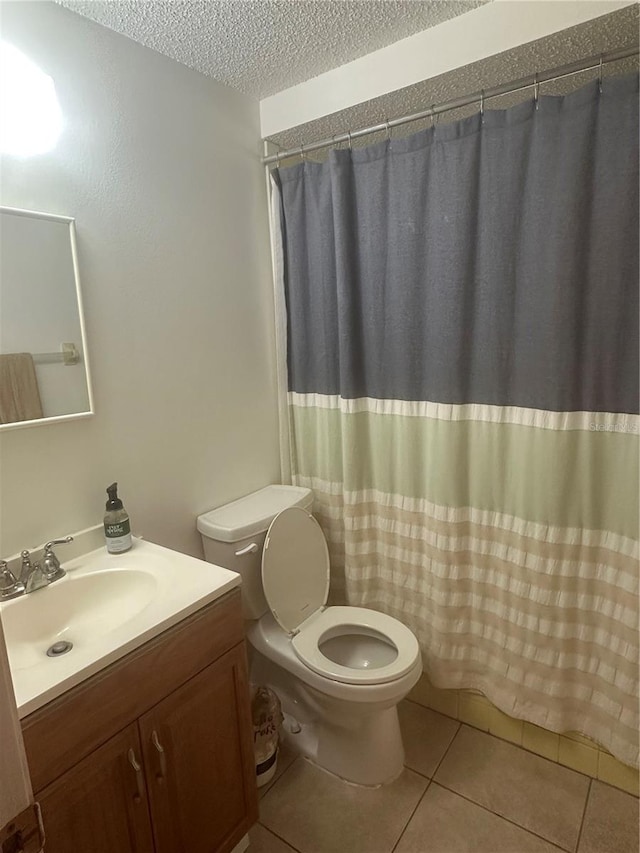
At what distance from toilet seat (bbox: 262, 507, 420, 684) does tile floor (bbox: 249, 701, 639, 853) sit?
1.29 ft

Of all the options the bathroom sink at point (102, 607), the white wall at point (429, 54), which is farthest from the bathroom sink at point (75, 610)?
the white wall at point (429, 54)

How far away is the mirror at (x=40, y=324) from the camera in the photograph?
47.4 inches

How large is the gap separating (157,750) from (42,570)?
0.52m

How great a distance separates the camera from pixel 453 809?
1.54 m

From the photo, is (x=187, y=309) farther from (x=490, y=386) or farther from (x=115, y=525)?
(x=490, y=386)

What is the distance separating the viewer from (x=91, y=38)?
1.34 m

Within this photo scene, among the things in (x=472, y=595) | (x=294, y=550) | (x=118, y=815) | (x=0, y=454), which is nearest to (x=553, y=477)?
(x=472, y=595)

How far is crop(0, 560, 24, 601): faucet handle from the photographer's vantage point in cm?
117

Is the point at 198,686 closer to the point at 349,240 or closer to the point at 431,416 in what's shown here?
the point at 431,416

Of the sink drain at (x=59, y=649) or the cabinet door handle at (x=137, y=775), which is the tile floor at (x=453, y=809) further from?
the sink drain at (x=59, y=649)

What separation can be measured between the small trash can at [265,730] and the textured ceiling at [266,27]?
212 cm

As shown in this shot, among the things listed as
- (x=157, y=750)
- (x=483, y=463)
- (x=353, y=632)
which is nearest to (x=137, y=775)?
(x=157, y=750)

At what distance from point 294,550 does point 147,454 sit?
0.62 meters

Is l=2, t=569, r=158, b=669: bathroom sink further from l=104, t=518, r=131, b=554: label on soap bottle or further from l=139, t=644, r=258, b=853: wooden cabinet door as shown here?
l=139, t=644, r=258, b=853: wooden cabinet door
